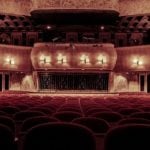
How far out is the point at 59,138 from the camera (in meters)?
2.82

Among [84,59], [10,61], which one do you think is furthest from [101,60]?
[10,61]

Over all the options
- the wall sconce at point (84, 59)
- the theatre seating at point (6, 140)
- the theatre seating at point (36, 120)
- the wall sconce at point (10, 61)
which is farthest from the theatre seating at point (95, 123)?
the wall sconce at point (10, 61)

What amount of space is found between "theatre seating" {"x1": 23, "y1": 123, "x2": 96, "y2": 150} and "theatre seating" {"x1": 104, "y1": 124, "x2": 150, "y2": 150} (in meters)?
0.16

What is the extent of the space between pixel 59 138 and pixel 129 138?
22.2 inches

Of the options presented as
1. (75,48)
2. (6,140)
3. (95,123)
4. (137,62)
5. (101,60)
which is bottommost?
(95,123)

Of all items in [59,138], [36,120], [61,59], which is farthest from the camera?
[61,59]

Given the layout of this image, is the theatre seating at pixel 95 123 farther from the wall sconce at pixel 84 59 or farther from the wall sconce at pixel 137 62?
the wall sconce at pixel 137 62

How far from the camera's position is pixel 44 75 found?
92.8ft

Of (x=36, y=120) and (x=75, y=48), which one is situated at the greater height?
(x=75, y=48)

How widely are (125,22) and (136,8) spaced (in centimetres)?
197

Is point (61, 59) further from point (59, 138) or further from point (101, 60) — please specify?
point (59, 138)

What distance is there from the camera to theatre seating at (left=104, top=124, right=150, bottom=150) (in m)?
2.83

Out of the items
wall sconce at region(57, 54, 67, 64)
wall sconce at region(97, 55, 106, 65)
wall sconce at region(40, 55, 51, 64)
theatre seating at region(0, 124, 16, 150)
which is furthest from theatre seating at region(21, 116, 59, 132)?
wall sconce at region(97, 55, 106, 65)

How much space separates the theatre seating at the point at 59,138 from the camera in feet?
9.23
